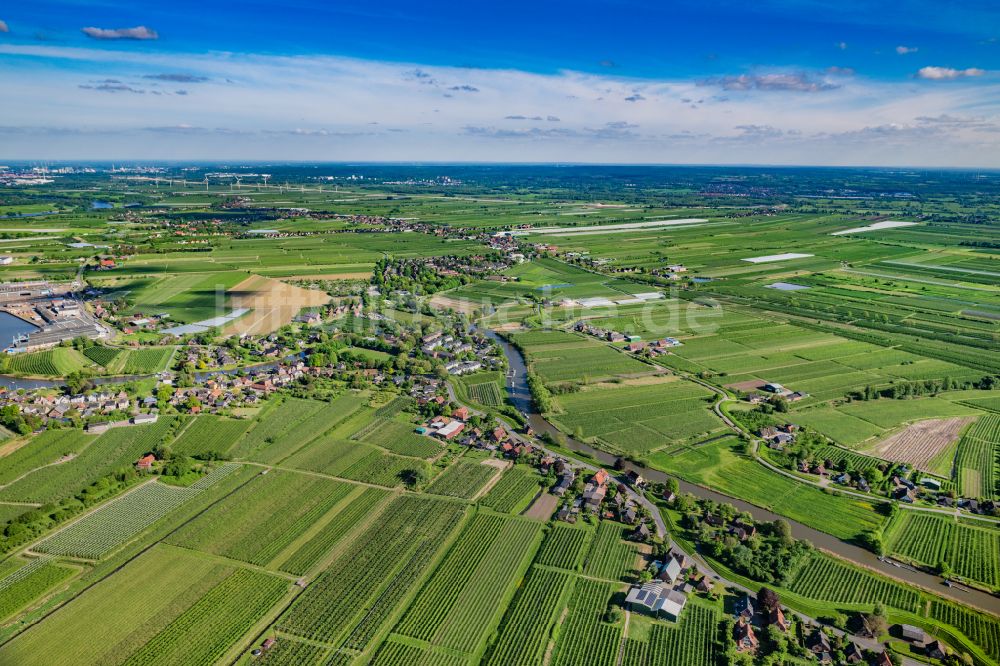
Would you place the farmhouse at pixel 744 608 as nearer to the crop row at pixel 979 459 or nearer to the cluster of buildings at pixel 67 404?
the crop row at pixel 979 459

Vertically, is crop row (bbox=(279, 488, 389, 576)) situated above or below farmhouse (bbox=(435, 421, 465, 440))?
below

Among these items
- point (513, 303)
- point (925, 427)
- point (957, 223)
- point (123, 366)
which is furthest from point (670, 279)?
point (957, 223)

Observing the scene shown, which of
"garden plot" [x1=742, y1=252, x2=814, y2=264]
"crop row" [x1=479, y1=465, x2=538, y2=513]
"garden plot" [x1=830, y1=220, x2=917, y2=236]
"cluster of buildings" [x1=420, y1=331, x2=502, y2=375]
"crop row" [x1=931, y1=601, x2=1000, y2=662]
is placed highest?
"garden plot" [x1=830, y1=220, x2=917, y2=236]

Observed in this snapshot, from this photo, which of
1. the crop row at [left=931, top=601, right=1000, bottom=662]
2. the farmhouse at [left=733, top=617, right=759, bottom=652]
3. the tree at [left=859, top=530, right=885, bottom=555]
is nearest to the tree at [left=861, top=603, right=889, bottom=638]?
the crop row at [left=931, top=601, right=1000, bottom=662]

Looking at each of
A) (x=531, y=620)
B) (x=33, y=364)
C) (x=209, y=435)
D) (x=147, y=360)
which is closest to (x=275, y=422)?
(x=209, y=435)

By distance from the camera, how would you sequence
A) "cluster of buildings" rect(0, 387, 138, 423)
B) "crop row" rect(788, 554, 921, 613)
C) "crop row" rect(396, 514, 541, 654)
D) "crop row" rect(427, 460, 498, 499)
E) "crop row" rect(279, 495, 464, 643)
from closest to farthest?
"crop row" rect(396, 514, 541, 654) < "crop row" rect(279, 495, 464, 643) < "crop row" rect(788, 554, 921, 613) < "crop row" rect(427, 460, 498, 499) < "cluster of buildings" rect(0, 387, 138, 423)

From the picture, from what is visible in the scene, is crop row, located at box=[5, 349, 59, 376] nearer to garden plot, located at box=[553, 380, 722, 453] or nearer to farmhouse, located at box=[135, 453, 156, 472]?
farmhouse, located at box=[135, 453, 156, 472]

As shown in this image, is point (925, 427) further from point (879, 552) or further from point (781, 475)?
point (879, 552)
